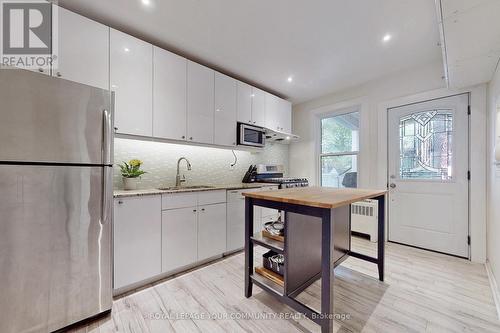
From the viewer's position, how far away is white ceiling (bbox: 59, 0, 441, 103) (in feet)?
5.92

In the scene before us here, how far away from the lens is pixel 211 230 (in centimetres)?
248

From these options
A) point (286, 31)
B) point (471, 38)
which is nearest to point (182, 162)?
point (286, 31)

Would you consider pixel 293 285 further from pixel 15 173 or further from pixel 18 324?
pixel 15 173

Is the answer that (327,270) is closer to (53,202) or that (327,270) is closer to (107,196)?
(107,196)

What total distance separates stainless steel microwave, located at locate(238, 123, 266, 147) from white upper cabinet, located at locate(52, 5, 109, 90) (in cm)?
166

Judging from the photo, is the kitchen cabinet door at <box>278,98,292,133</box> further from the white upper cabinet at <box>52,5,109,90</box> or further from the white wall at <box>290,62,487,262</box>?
the white upper cabinet at <box>52,5,109,90</box>

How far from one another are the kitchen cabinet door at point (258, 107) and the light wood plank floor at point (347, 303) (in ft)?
7.05

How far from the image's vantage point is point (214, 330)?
4.82 feet

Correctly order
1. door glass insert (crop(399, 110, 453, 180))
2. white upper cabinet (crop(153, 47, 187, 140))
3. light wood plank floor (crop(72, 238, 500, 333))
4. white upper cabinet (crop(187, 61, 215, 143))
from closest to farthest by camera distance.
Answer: light wood plank floor (crop(72, 238, 500, 333))
white upper cabinet (crop(153, 47, 187, 140))
white upper cabinet (crop(187, 61, 215, 143))
door glass insert (crop(399, 110, 453, 180))

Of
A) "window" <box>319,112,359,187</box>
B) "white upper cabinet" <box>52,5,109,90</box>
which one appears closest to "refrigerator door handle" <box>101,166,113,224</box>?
"white upper cabinet" <box>52,5,109,90</box>

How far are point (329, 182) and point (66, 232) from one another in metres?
3.82

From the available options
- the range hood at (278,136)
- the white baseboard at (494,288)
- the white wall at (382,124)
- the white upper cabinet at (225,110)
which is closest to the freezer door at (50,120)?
the white upper cabinet at (225,110)

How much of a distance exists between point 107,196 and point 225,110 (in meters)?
1.83

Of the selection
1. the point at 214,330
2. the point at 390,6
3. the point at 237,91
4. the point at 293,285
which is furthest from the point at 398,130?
the point at 214,330
